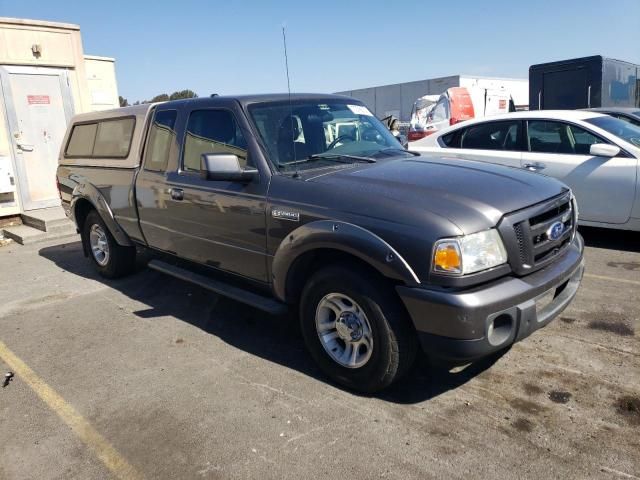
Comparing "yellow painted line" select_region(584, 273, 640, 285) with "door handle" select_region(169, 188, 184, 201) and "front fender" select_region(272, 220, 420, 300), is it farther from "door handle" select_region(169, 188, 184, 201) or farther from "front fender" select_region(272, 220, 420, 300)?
"door handle" select_region(169, 188, 184, 201)

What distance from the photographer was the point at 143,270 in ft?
21.5

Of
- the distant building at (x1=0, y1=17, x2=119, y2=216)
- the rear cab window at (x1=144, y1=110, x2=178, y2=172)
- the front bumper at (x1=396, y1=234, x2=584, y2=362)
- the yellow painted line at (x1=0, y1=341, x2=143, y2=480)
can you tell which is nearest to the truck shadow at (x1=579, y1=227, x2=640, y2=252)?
the front bumper at (x1=396, y1=234, x2=584, y2=362)

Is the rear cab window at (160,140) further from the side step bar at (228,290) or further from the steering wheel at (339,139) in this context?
the steering wheel at (339,139)

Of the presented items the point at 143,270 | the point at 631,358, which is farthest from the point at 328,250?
the point at 143,270

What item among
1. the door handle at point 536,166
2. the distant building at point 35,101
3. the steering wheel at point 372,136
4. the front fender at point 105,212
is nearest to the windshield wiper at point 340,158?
the steering wheel at point 372,136

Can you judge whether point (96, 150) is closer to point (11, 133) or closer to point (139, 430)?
point (139, 430)

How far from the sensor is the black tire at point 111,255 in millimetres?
5992

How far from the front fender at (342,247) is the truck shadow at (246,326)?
659 millimetres

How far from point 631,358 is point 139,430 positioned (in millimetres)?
3250

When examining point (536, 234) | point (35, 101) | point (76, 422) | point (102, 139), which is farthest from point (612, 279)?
point (35, 101)

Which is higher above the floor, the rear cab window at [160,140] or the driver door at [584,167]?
the rear cab window at [160,140]

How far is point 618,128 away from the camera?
646 cm

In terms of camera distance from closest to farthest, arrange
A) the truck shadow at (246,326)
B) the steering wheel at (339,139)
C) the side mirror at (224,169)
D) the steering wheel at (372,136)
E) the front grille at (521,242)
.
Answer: the front grille at (521,242)
the truck shadow at (246,326)
the side mirror at (224,169)
the steering wheel at (339,139)
the steering wheel at (372,136)

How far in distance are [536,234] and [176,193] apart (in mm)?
2842
